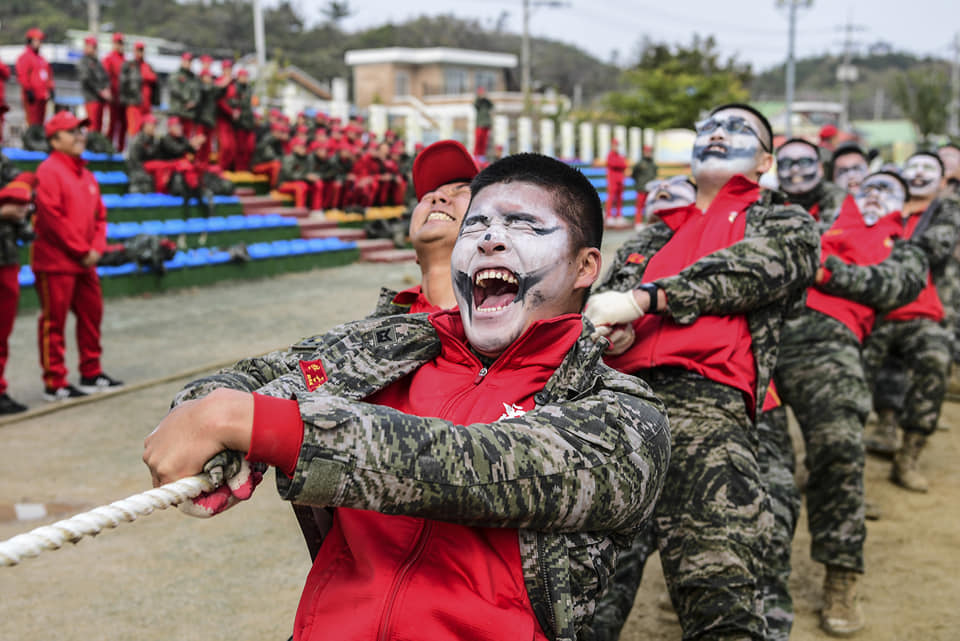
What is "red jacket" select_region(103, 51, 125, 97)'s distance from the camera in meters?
15.8

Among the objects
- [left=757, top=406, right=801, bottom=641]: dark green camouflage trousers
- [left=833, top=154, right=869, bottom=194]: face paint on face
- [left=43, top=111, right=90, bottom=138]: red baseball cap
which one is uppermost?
[left=43, top=111, right=90, bottom=138]: red baseball cap

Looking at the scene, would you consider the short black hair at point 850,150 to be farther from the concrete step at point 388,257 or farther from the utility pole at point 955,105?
the utility pole at point 955,105

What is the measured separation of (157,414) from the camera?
6.94m

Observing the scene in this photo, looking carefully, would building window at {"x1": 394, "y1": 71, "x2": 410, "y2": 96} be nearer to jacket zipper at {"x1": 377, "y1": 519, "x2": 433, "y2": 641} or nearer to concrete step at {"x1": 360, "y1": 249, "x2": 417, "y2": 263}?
concrete step at {"x1": 360, "y1": 249, "x2": 417, "y2": 263}

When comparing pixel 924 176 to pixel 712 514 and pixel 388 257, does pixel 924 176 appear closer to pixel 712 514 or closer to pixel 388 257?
pixel 712 514

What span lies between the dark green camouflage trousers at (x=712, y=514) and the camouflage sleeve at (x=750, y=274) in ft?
0.89

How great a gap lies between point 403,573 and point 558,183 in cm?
93

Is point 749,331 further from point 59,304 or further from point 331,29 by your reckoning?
point 331,29

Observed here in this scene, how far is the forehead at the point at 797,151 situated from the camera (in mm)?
6172

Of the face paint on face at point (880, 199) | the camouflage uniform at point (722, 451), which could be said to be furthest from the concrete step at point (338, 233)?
the camouflage uniform at point (722, 451)

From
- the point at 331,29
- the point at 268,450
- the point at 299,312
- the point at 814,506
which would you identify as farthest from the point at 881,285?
the point at 331,29

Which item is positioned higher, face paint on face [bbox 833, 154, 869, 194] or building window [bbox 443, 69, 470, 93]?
building window [bbox 443, 69, 470, 93]

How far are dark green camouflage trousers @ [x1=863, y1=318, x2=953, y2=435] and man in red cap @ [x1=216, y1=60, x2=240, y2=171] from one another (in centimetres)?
1318

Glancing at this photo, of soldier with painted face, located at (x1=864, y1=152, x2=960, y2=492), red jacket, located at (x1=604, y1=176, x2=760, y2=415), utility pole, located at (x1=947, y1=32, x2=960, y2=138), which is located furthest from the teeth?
utility pole, located at (x1=947, y1=32, x2=960, y2=138)
